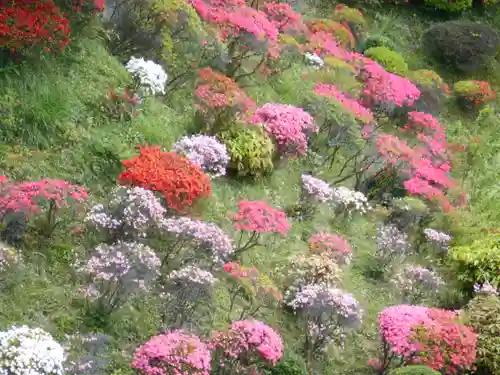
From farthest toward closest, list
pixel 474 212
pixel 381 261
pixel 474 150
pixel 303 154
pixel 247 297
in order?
pixel 474 150, pixel 474 212, pixel 303 154, pixel 381 261, pixel 247 297

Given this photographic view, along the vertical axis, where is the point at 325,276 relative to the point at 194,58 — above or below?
below

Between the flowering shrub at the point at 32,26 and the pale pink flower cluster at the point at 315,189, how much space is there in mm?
4113

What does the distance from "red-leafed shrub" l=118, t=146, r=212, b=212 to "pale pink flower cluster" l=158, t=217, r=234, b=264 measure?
0.39 meters

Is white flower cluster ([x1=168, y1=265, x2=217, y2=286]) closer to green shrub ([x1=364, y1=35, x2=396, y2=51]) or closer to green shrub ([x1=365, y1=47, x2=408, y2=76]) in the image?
green shrub ([x1=365, y1=47, x2=408, y2=76])

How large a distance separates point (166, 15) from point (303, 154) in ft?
10.6

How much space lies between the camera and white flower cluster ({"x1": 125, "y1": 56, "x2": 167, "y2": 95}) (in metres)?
9.48

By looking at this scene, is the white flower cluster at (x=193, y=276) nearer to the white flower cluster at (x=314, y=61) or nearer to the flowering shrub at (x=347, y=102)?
the flowering shrub at (x=347, y=102)

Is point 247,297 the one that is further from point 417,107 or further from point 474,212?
point 417,107

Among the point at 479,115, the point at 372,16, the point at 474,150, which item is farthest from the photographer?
the point at 372,16

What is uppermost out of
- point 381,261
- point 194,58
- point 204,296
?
point 194,58

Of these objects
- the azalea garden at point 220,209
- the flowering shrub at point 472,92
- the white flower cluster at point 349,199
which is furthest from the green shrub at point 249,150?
the flowering shrub at point 472,92

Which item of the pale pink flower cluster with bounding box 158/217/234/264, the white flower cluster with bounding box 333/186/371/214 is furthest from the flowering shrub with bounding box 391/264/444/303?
the pale pink flower cluster with bounding box 158/217/234/264

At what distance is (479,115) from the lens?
1638cm

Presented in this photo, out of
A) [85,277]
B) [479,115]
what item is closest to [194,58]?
[85,277]
